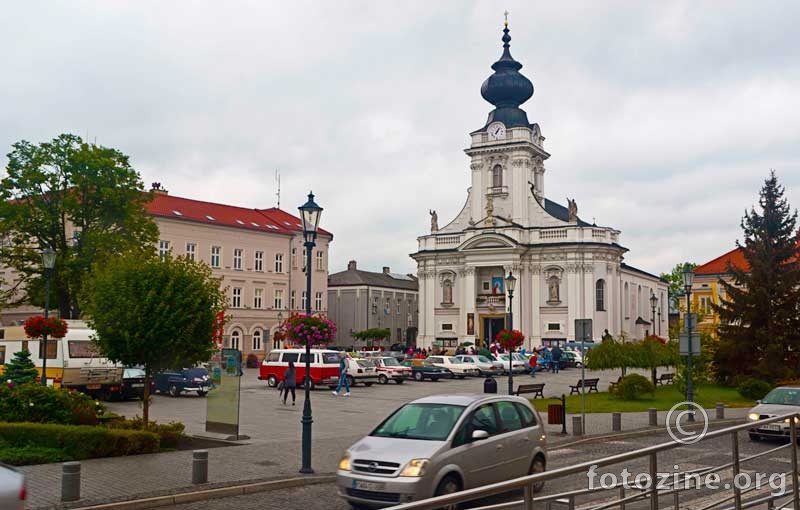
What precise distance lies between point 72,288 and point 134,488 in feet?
101

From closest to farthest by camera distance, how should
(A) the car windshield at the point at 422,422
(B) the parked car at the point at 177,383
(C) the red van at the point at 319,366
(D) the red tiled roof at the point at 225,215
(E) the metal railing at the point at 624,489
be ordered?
(E) the metal railing at the point at 624,489, (A) the car windshield at the point at 422,422, (B) the parked car at the point at 177,383, (C) the red van at the point at 319,366, (D) the red tiled roof at the point at 225,215

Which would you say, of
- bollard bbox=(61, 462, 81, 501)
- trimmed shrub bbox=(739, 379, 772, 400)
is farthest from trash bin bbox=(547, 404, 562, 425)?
trimmed shrub bbox=(739, 379, 772, 400)

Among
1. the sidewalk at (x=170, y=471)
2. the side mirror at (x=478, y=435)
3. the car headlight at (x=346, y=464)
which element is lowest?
the sidewalk at (x=170, y=471)

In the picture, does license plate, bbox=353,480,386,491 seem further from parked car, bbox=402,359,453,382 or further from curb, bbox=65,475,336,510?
parked car, bbox=402,359,453,382

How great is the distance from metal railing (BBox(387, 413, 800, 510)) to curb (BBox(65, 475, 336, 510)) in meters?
→ 7.60

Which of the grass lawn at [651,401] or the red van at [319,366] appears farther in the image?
the red van at [319,366]

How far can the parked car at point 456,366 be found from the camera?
48.4m

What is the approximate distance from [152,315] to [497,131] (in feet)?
219

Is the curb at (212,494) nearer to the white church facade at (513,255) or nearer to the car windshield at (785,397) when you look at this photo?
the car windshield at (785,397)

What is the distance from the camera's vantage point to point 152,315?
17969mm

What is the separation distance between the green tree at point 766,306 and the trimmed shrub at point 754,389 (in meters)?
2.85

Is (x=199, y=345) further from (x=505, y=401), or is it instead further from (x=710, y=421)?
(x=710, y=421)

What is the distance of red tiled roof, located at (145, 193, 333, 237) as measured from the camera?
214 ft

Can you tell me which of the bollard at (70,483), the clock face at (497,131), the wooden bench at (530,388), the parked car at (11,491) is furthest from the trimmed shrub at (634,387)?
the clock face at (497,131)
